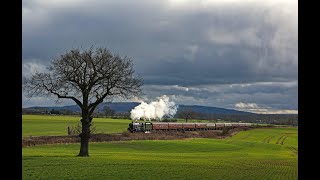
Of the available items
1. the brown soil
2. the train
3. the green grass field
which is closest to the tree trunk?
the brown soil

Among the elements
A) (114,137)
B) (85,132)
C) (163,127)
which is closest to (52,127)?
(163,127)

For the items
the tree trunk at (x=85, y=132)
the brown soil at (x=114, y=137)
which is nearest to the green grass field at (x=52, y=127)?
the brown soil at (x=114, y=137)

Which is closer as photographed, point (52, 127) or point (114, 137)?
point (114, 137)

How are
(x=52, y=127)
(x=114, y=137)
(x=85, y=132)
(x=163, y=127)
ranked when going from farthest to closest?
(x=52, y=127)
(x=163, y=127)
(x=114, y=137)
(x=85, y=132)

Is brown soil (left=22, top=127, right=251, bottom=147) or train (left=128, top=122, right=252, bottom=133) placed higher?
train (left=128, top=122, right=252, bottom=133)

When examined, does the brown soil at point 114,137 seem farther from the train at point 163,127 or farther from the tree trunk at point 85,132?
the tree trunk at point 85,132

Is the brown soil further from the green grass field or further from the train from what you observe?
the green grass field

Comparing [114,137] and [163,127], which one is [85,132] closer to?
[114,137]
